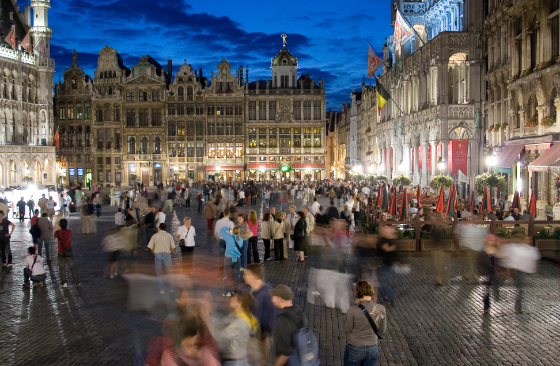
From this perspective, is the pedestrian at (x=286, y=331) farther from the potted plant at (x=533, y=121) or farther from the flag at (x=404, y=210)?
the potted plant at (x=533, y=121)

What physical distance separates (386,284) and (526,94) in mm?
19732

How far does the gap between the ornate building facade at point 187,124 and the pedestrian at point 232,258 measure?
63247 mm

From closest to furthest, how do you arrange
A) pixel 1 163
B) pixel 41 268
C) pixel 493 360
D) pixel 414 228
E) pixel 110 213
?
pixel 493 360 → pixel 41 268 → pixel 414 228 → pixel 110 213 → pixel 1 163

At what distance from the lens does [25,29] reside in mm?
73250

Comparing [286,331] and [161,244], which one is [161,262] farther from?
[286,331]

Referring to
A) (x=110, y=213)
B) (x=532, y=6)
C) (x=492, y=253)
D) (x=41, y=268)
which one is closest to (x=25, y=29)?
(x=110, y=213)

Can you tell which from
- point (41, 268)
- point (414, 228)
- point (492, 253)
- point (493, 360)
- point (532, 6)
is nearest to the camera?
point (493, 360)

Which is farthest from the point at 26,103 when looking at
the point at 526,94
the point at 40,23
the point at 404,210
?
the point at 404,210

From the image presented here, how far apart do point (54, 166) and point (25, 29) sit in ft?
55.6

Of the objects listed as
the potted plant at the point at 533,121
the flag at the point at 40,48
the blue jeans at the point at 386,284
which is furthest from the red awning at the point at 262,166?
the blue jeans at the point at 386,284

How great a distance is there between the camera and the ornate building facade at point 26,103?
216ft

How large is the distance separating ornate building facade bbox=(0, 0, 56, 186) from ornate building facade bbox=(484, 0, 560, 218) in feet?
160

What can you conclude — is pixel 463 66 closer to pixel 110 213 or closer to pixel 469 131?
pixel 469 131

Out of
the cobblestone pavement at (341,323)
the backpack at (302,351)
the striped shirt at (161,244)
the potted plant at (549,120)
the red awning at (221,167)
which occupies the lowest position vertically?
the cobblestone pavement at (341,323)
